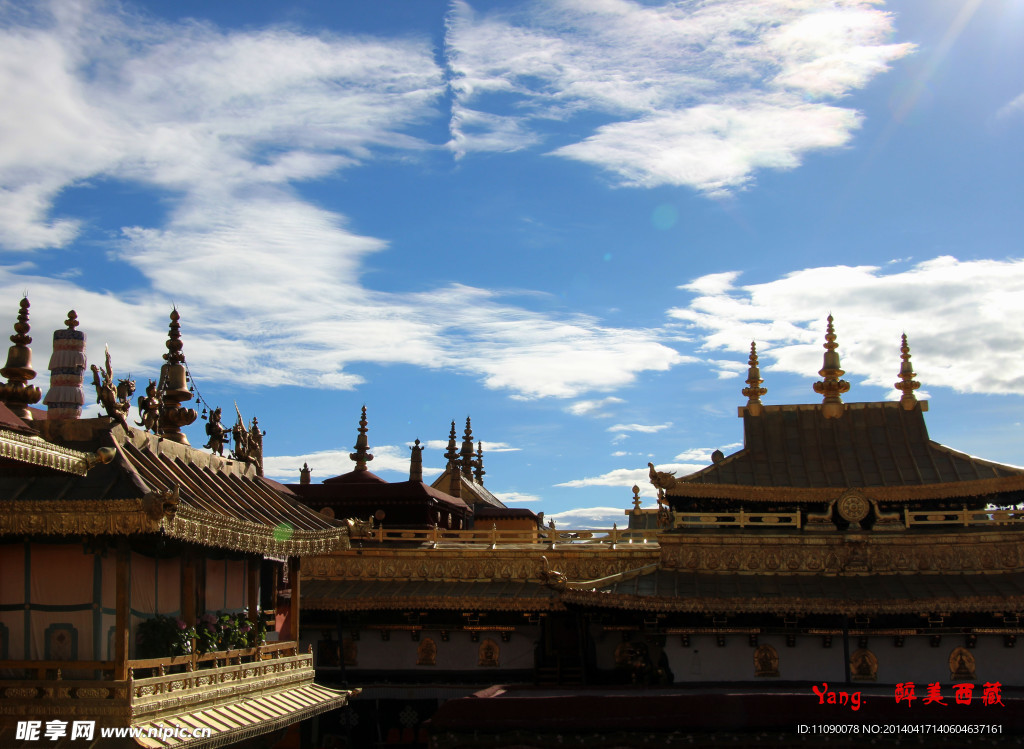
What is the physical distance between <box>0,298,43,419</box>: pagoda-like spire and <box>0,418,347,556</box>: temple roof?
2897mm

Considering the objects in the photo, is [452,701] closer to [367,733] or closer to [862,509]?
[367,733]

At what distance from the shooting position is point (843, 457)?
30.4 metres

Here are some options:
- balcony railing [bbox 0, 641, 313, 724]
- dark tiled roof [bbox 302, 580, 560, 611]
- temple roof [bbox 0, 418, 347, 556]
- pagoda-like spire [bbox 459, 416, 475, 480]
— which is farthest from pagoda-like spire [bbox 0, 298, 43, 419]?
pagoda-like spire [bbox 459, 416, 475, 480]

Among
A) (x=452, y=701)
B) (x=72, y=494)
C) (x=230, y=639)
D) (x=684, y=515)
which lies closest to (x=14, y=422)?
(x=72, y=494)

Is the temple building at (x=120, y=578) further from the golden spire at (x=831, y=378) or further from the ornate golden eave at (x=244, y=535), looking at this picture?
the golden spire at (x=831, y=378)

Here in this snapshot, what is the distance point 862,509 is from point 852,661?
4.25 metres

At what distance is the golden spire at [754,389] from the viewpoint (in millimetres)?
32469

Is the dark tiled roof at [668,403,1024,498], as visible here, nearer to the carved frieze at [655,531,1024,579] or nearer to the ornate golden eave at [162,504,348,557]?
the carved frieze at [655,531,1024,579]

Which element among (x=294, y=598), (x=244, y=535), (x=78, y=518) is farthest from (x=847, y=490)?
(x=78, y=518)

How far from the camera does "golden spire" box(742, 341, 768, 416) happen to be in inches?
1278

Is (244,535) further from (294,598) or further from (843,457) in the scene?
(843,457)

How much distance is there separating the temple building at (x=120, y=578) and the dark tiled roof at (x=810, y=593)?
9253mm

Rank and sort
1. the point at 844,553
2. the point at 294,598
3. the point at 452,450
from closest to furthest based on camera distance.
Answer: the point at 294,598 < the point at 844,553 < the point at 452,450

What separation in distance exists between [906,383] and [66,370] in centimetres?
2395
